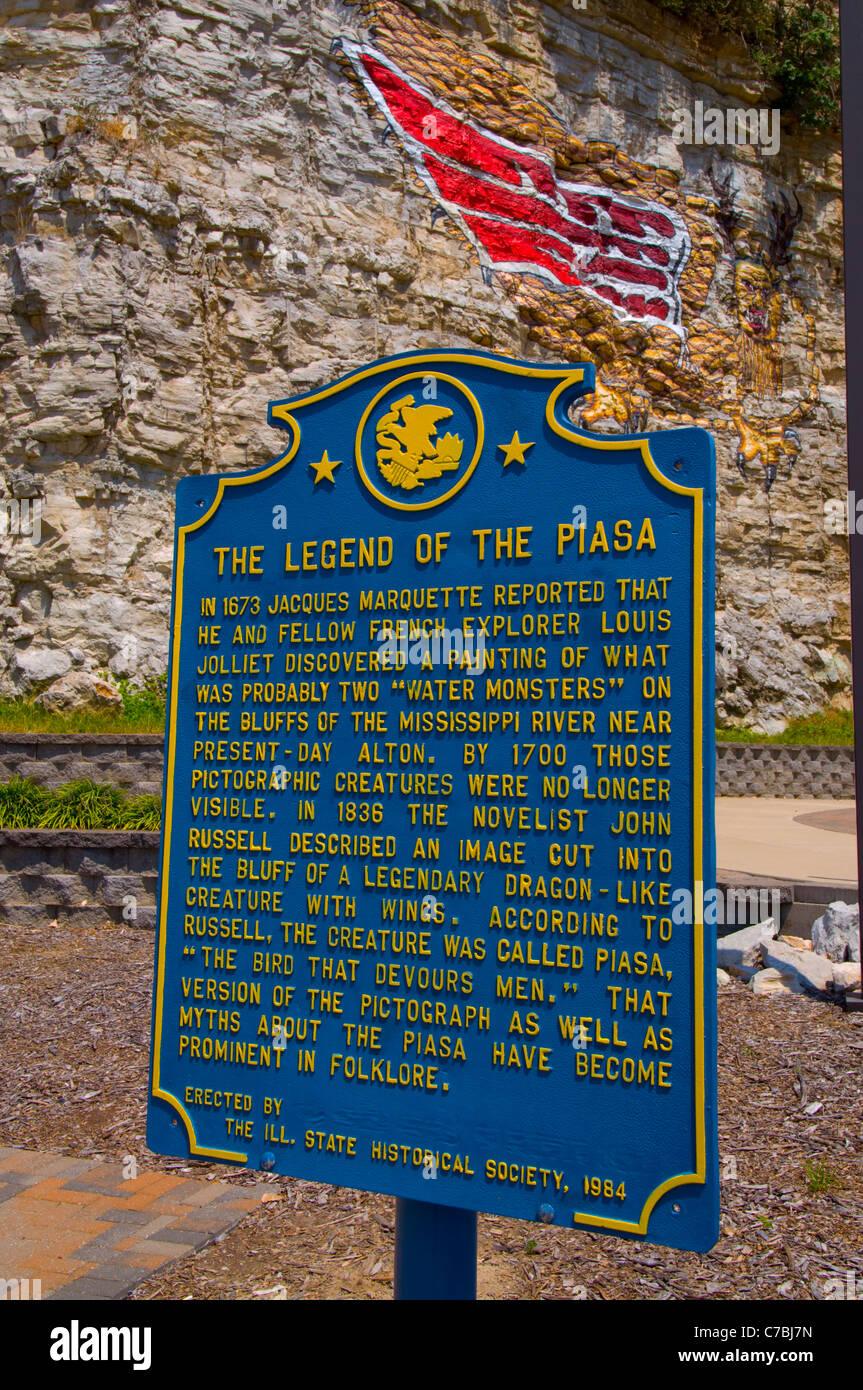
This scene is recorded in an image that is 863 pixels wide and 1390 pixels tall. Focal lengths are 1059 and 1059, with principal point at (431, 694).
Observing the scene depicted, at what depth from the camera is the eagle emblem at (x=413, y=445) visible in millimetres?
2518

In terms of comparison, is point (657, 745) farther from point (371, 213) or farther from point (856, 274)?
point (371, 213)

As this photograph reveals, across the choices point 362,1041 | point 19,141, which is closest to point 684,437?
point 362,1041

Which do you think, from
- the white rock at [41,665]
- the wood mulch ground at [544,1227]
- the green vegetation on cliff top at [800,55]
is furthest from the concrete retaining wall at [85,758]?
the green vegetation on cliff top at [800,55]

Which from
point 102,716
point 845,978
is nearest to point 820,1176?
point 845,978

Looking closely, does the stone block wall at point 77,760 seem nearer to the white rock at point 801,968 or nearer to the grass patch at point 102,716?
the grass patch at point 102,716

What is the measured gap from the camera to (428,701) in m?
2.50

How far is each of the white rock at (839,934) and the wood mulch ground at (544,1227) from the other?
0.68m

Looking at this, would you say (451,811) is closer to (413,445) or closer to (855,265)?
(413,445)

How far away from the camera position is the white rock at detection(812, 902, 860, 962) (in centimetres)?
595

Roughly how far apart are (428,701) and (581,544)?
0.51 m

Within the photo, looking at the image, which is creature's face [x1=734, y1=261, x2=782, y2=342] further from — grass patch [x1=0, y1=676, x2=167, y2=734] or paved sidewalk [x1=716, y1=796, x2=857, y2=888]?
grass patch [x1=0, y1=676, x2=167, y2=734]

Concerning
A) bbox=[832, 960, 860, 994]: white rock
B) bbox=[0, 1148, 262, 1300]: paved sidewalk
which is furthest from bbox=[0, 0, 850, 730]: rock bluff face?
bbox=[832, 960, 860, 994]: white rock

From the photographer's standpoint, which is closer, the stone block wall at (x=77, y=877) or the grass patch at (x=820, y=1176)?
the grass patch at (x=820, y=1176)

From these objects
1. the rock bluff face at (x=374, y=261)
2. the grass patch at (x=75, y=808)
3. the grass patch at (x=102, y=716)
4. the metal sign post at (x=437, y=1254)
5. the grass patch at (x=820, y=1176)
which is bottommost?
the grass patch at (x=820, y=1176)
